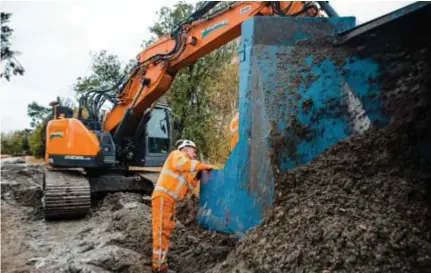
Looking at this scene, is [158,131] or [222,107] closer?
[158,131]

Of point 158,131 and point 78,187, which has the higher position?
point 158,131

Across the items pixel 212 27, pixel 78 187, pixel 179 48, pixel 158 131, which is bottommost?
pixel 78 187

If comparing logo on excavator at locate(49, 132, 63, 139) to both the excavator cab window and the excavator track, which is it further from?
the excavator cab window

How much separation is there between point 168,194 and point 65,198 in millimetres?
2921

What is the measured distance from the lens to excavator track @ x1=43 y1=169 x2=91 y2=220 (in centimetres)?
595

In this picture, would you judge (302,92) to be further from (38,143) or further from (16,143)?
(16,143)

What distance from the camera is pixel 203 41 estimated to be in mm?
5113

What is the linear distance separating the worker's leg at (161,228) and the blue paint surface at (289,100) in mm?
678

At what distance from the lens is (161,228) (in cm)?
360

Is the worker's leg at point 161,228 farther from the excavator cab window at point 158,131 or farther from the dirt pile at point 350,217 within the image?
the excavator cab window at point 158,131

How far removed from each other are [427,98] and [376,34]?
0.54 m

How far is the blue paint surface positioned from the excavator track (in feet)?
11.5

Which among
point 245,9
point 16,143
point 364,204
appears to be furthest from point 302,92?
point 16,143

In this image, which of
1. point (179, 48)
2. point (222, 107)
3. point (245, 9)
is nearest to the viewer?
point (245, 9)
